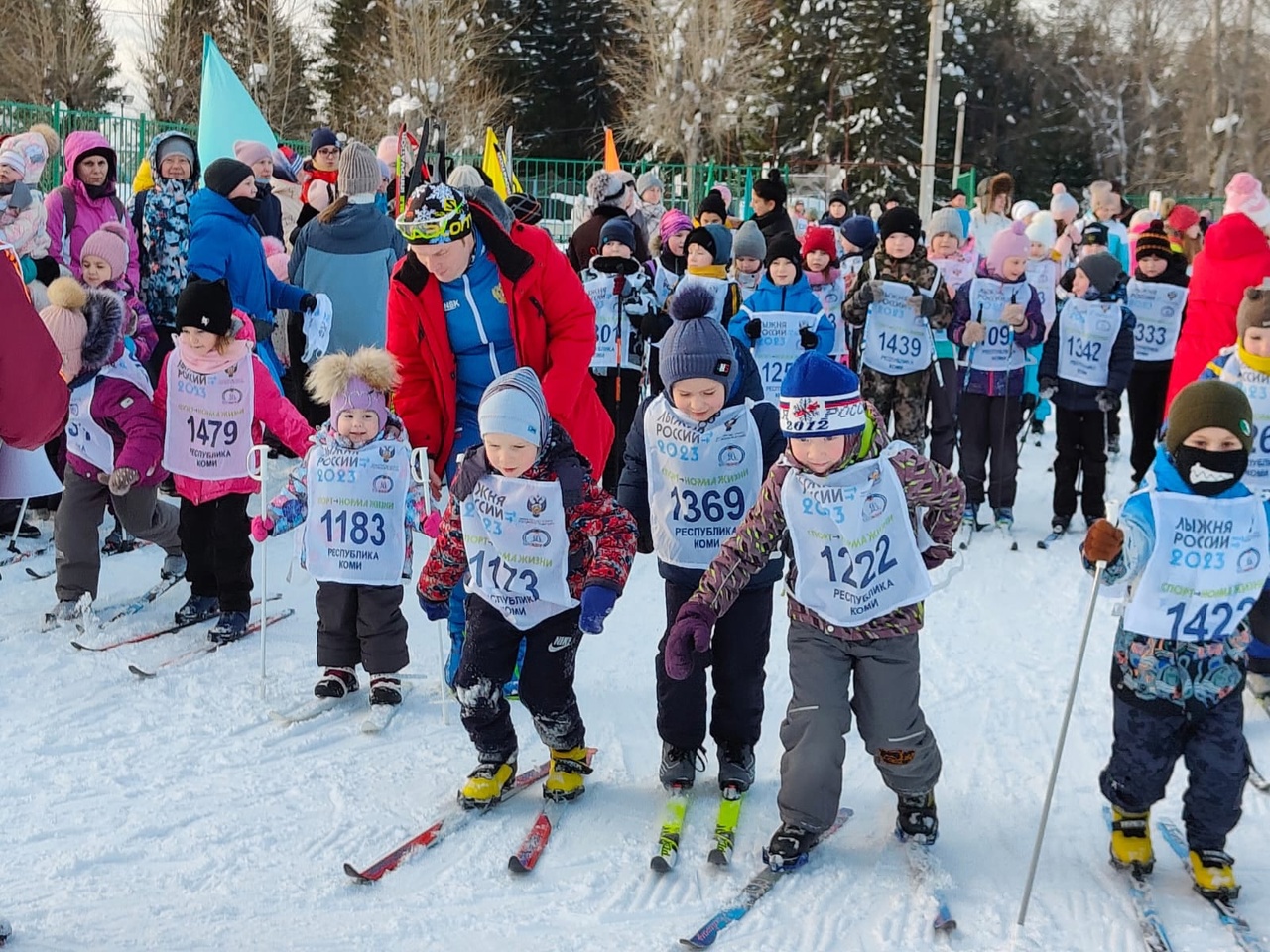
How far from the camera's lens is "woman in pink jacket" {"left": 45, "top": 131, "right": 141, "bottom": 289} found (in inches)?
292

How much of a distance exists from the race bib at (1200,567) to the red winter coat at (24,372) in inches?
125

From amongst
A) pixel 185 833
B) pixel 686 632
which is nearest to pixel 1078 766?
pixel 686 632

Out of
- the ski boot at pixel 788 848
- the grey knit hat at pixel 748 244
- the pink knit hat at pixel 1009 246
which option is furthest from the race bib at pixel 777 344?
the ski boot at pixel 788 848

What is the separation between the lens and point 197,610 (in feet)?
19.9

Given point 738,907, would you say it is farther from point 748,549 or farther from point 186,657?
point 186,657

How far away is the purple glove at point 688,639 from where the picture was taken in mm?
3639

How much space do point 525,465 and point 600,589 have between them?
0.52 meters

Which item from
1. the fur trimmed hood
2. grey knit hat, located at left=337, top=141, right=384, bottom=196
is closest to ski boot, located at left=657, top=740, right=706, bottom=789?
the fur trimmed hood

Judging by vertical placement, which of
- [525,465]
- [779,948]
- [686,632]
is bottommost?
[779,948]

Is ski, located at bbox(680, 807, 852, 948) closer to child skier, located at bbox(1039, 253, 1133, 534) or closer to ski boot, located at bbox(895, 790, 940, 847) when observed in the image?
ski boot, located at bbox(895, 790, 940, 847)

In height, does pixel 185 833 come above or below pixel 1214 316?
below

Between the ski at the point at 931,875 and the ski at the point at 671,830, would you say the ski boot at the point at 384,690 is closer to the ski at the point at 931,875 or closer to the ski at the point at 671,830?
the ski at the point at 671,830

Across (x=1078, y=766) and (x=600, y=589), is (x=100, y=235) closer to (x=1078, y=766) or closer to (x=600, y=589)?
(x=600, y=589)

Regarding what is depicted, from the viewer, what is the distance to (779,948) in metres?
3.35
